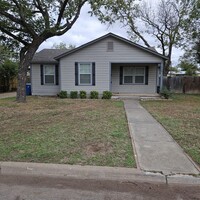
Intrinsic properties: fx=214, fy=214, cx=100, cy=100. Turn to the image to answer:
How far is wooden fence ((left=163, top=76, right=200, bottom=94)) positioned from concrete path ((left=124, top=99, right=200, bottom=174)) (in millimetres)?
17158

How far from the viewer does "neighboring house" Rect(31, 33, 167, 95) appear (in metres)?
15.1

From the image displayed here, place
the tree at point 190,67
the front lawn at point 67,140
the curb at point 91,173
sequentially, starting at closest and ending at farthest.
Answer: the curb at point 91,173 < the front lawn at point 67,140 < the tree at point 190,67

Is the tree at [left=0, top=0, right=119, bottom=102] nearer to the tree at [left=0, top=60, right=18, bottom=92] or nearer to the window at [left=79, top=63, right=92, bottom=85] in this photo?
the window at [left=79, top=63, right=92, bottom=85]

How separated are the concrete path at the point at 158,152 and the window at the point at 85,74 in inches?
360

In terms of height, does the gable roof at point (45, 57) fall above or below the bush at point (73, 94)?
above

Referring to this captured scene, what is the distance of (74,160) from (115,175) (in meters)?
0.91

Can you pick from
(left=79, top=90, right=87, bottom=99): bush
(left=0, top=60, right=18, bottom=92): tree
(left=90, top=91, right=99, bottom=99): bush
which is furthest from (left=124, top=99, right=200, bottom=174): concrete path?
(left=0, top=60, right=18, bottom=92): tree

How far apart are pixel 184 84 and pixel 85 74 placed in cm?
1206

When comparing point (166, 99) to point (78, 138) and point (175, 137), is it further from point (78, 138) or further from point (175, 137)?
point (78, 138)

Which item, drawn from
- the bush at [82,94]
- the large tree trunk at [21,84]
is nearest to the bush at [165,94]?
the bush at [82,94]

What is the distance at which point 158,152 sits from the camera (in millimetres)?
4566

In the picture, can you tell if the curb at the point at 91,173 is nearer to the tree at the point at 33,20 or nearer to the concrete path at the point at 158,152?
the concrete path at the point at 158,152

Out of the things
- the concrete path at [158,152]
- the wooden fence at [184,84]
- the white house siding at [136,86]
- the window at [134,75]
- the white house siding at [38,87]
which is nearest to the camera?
the concrete path at [158,152]

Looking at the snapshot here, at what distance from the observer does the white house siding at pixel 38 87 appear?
1714cm
